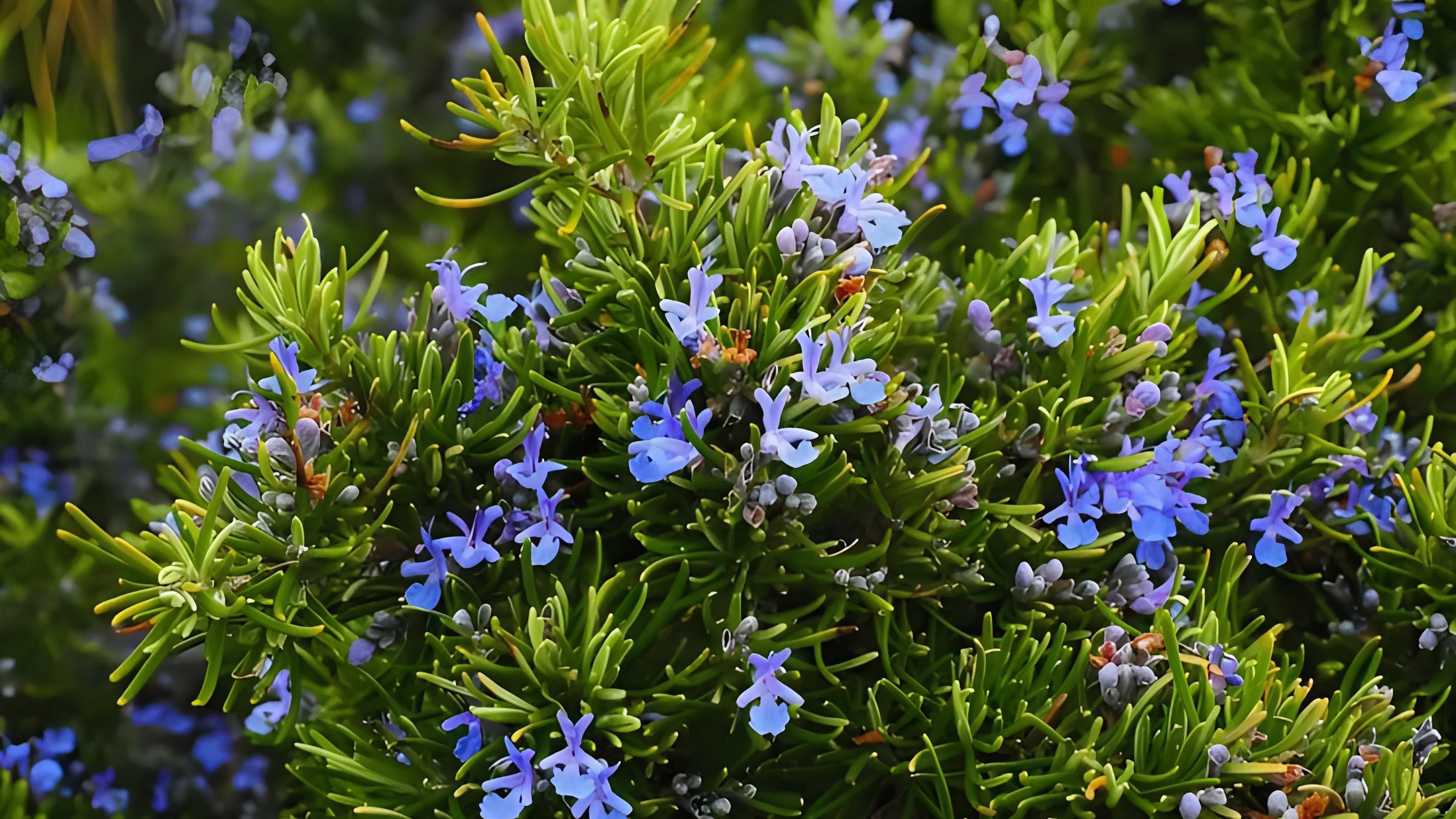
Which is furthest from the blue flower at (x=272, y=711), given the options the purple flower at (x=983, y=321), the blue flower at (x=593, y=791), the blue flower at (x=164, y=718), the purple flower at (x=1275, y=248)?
the purple flower at (x=1275, y=248)

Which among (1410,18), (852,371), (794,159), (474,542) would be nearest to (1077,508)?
(852,371)

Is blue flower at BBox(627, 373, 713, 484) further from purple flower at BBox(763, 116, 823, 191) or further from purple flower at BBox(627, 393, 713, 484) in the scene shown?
purple flower at BBox(763, 116, 823, 191)

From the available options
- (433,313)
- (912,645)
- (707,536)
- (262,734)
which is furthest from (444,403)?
(262,734)

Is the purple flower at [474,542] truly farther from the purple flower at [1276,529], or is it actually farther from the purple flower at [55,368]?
the purple flower at [55,368]

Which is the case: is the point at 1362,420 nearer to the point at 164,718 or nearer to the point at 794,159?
the point at 794,159

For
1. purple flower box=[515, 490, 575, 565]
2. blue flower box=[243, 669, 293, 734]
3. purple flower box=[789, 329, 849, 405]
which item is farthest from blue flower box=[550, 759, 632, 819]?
blue flower box=[243, 669, 293, 734]

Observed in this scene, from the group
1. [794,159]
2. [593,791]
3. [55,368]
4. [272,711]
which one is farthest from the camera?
[55,368]

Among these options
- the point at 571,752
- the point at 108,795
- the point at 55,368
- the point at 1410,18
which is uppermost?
the point at 1410,18
